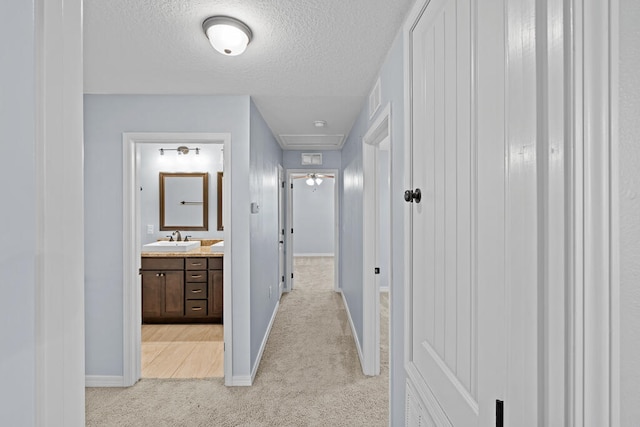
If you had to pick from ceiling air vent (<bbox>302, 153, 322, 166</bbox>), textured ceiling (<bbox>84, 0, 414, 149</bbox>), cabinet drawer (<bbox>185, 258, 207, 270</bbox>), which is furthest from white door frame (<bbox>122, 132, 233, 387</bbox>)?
ceiling air vent (<bbox>302, 153, 322, 166</bbox>)

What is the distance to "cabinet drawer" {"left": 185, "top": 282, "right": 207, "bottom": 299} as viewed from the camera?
3.95 metres

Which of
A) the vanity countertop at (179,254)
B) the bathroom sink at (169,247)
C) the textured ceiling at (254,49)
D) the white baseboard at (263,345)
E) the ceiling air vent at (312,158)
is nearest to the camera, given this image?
the textured ceiling at (254,49)

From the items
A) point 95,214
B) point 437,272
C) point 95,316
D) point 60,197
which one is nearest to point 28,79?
point 60,197

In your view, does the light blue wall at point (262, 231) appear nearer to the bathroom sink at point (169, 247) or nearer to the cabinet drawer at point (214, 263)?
the cabinet drawer at point (214, 263)

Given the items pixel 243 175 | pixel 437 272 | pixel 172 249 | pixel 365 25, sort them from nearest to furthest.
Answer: pixel 437 272, pixel 365 25, pixel 243 175, pixel 172 249

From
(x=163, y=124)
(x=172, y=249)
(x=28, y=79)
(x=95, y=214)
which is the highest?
(x=163, y=124)

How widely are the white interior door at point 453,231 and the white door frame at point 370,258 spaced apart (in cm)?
147

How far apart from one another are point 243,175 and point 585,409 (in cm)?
250

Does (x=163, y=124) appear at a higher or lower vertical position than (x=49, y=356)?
higher

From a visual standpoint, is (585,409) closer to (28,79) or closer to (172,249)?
(28,79)

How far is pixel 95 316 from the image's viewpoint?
2.72m

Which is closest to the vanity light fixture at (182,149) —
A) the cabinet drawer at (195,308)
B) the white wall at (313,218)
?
the cabinet drawer at (195,308)

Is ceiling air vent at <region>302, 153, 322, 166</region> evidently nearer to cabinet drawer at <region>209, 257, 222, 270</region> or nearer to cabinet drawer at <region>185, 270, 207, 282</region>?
cabinet drawer at <region>209, 257, 222, 270</region>

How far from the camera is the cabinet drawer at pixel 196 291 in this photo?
3.95 meters
